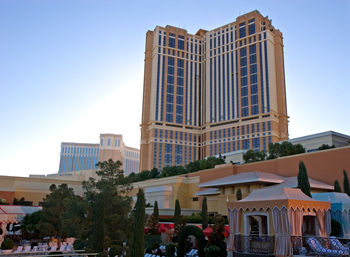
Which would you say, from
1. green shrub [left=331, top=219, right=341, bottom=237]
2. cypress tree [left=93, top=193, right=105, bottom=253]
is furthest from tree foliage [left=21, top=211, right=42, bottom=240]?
green shrub [left=331, top=219, right=341, bottom=237]

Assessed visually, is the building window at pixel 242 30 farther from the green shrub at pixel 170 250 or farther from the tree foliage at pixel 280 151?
the green shrub at pixel 170 250

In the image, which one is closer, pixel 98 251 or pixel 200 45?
pixel 98 251

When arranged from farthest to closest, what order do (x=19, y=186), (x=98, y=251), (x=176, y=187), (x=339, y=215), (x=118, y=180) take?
(x=19, y=186)
(x=176, y=187)
(x=118, y=180)
(x=339, y=215)
(x=98, y=251)

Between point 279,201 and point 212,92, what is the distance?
270ft

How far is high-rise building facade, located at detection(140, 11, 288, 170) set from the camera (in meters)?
83.8

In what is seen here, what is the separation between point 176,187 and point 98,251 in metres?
27.0

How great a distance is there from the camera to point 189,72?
3878 inches

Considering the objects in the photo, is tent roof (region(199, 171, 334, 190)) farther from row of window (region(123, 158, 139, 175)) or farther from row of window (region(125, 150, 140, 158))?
row of window (region(125, 150, 140, 158))

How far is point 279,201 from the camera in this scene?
13195 millimetres

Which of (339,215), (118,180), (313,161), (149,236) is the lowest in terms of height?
(149,236)

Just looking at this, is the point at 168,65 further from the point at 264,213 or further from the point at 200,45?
the point at 264,213

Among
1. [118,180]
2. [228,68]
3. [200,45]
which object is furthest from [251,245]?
[200,45]

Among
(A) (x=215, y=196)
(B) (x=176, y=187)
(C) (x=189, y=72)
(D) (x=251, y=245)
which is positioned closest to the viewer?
(D) (x=251, y=245)

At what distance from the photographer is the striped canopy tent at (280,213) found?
12805 mm
